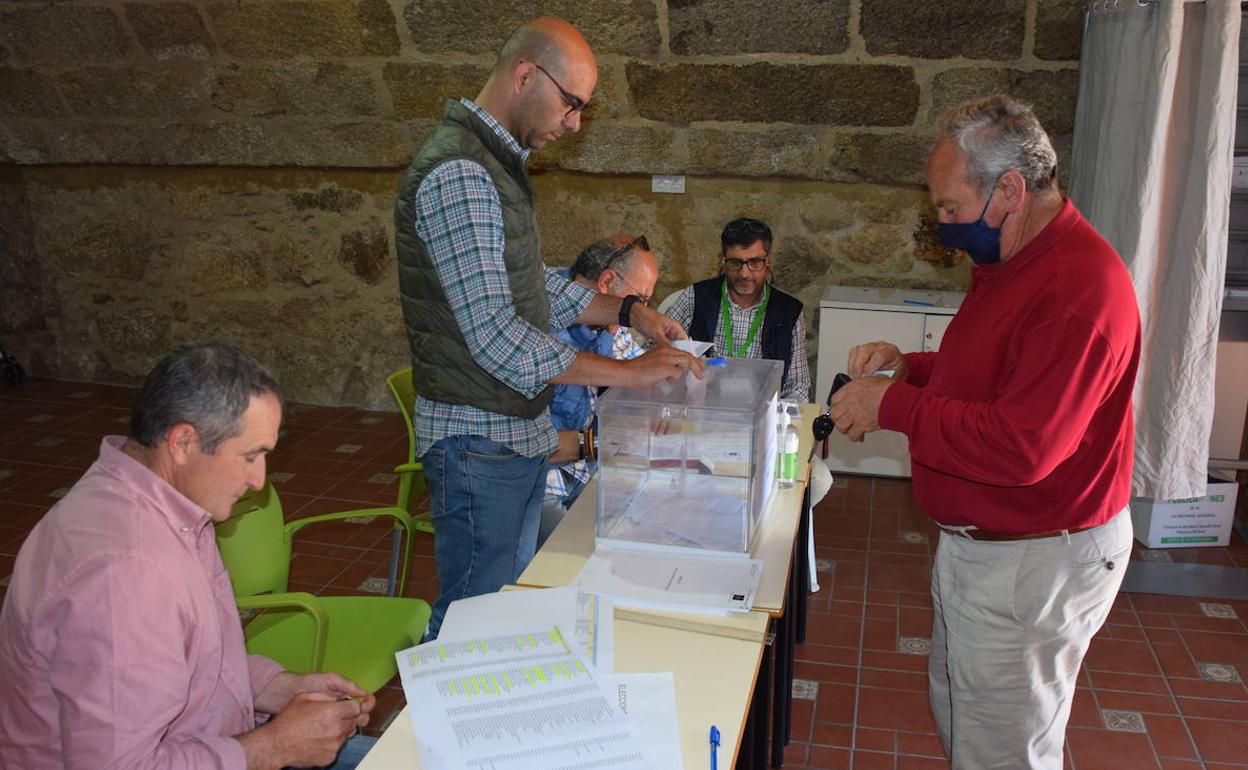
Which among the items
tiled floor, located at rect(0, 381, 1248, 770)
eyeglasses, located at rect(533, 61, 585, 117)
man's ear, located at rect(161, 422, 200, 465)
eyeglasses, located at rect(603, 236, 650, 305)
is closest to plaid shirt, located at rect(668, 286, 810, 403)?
tiled floor, located at rect(0, 381, 1248, 770)

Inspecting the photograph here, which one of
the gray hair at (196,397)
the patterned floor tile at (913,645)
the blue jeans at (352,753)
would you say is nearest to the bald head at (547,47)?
the gray hair at (196,397)

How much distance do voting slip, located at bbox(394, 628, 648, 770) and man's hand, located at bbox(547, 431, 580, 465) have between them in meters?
1.03

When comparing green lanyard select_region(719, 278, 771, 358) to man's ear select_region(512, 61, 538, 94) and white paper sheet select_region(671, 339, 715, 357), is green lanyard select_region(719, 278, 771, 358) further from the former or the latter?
man's ear select_region(512, 61, 538, 94)

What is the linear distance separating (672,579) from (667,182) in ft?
11.0

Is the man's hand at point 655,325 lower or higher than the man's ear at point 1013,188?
lower

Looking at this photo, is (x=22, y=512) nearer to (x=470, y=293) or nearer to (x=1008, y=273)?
(x=470, y=293)

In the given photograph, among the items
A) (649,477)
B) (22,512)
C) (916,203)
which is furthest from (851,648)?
(22,512)

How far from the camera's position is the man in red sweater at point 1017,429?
1906 mm

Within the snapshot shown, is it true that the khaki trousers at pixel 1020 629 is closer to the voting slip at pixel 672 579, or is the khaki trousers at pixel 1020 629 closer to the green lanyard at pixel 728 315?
the voting slip at pixel 672 579

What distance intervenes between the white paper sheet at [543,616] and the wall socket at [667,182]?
3.41 meters

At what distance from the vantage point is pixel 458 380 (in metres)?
2.46

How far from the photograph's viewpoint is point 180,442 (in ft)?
5.36

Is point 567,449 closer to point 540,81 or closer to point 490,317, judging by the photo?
point 490,317

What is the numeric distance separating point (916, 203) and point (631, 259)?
2416mm
